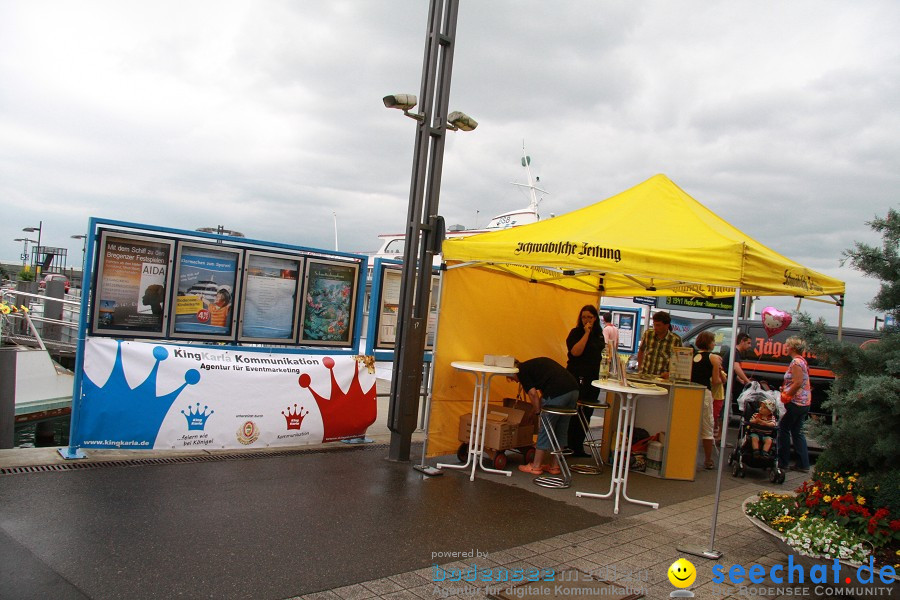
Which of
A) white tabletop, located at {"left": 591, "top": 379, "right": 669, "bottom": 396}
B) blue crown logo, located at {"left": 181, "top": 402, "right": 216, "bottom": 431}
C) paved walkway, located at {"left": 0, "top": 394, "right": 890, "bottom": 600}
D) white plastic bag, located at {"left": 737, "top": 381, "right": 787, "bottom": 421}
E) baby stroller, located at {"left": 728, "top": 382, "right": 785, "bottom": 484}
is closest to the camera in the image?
paved walkway, located at {"left": 0, "top": 394, "right": 890, "bottom": 600}

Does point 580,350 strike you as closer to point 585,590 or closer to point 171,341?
point 585,590

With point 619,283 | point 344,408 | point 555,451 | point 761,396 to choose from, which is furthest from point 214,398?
point 761,396

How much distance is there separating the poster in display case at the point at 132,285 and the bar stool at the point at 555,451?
13.5ft

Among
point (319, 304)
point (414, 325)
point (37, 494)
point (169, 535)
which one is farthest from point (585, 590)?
point (319, 304)

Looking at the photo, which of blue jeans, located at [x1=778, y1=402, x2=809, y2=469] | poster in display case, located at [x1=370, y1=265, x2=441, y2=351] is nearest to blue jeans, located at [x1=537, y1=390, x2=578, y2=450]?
poster in display case, located at [x1=370, y1=265, x2=441, y2=351]

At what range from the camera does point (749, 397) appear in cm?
848

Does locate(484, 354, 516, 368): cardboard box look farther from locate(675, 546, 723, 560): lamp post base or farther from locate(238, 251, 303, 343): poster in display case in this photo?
locate(675, 546, 723, 560): lamp post base

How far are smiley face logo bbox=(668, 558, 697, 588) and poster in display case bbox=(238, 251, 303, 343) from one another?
→ 5106mm

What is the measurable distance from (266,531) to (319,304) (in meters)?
3.49

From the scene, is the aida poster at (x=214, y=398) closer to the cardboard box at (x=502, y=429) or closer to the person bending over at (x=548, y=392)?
the cardboard box at (x=502, y=429)

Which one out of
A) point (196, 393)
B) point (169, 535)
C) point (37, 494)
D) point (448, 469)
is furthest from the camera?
point (448, 469)

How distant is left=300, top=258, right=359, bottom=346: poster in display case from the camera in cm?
788

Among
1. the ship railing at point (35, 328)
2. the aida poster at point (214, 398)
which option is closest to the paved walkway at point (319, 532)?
the aida poster at point (214, 398)

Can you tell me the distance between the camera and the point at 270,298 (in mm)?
7602
